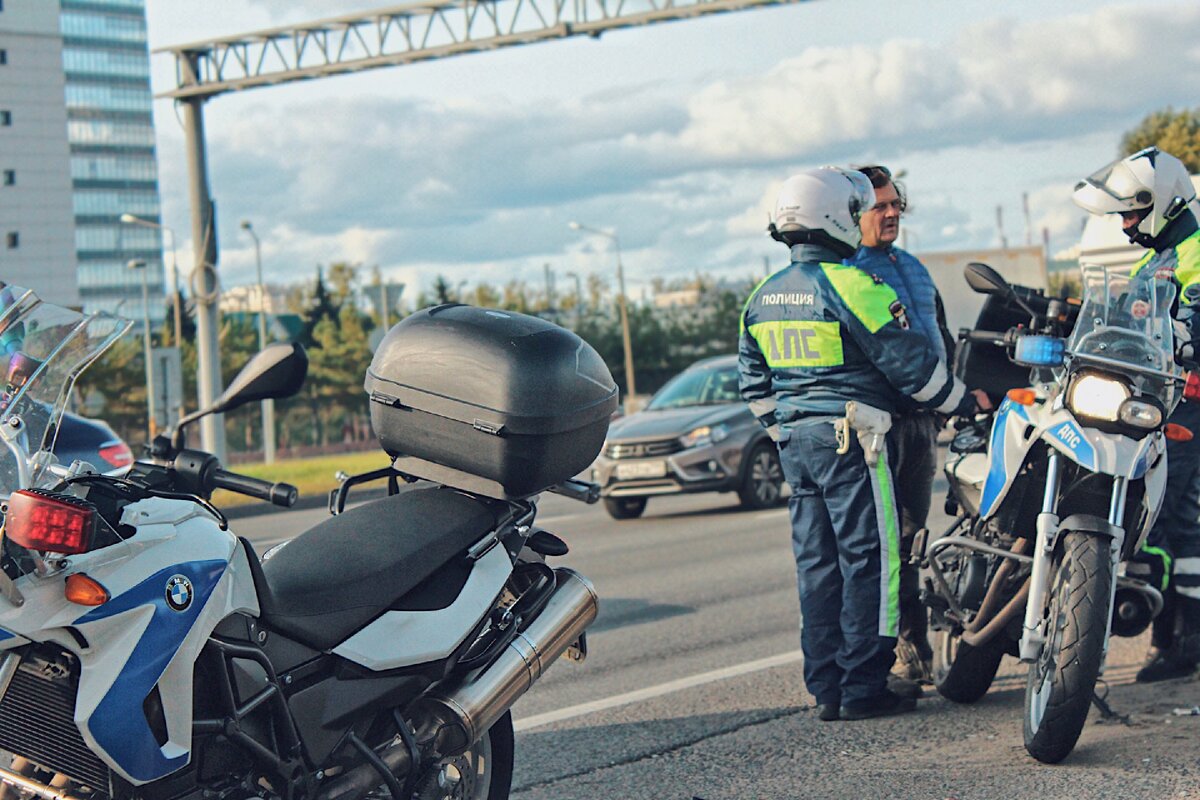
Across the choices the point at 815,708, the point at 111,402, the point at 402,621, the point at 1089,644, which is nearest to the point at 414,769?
the point at 402,621

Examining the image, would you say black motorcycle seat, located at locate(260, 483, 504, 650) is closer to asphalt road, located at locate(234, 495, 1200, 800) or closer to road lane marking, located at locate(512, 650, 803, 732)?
asphalt road, located at locate(234, 495, 1200, 800)

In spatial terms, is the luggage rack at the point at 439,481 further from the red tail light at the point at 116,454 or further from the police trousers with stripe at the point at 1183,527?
the red tail light at the point at 116,454

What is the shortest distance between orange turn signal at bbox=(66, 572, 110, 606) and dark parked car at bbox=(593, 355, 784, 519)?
1063cm

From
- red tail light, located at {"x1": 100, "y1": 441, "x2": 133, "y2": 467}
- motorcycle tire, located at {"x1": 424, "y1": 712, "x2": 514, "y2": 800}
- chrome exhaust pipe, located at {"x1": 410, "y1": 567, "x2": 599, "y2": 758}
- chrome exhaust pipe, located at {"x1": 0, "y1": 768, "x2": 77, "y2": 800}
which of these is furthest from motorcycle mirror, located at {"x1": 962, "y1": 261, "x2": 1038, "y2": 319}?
red tail light, located at {"x1": 100, "y1": 441, "x2": 133, "y2": 467}

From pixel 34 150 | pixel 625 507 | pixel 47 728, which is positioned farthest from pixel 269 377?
pixel 34 150

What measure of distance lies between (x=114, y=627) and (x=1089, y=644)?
2850 mm

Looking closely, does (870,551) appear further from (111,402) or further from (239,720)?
(111,402)

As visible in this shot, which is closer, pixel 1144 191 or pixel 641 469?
pixel 1144 191

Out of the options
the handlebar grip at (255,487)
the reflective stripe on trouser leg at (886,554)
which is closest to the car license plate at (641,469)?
the reflective stripe on trouser leg at (886,554)

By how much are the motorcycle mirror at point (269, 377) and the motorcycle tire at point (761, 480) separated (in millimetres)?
10637

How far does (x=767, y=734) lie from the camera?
5355 millimetres

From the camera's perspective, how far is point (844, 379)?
5.46m

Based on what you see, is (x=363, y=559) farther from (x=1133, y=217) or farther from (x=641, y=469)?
(x=641, y=469)

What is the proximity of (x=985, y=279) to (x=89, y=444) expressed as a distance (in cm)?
504
